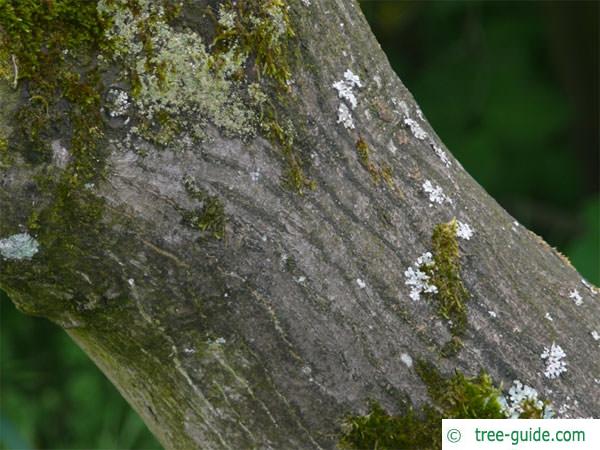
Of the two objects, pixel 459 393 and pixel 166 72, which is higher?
pixel 166 72

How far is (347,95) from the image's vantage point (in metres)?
1.33

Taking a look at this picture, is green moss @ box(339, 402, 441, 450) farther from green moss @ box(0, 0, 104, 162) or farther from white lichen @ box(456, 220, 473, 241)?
green moss @ box(0, 0, 104, 162)

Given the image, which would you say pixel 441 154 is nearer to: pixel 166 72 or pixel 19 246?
pixel 166 72

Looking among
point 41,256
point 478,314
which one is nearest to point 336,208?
point 478,314

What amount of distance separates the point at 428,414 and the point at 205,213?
0.48 metres

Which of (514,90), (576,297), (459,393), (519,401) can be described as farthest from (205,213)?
(514,90)

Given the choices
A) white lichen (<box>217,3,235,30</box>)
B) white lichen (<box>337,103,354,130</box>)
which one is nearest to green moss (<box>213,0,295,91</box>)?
white lichen (<box>217,3,235,30</box>)

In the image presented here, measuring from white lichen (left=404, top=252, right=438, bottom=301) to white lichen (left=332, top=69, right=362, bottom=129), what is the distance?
0.25 m

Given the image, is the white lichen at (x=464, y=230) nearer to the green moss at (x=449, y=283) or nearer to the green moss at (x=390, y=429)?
the green moss at (x=449, y=283)

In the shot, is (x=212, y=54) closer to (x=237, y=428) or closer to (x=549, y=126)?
(x=237, y=428)

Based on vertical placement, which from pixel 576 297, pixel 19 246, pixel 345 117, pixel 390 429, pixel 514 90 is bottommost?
pixel 390 429

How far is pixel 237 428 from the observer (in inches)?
53.2

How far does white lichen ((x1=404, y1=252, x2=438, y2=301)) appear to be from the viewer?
132 centimetres

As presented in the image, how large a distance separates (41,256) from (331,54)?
0.55m
